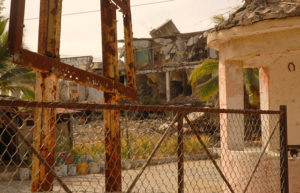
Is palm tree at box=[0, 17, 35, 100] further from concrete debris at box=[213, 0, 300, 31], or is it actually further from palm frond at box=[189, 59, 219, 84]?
concrete debris at box=[213, 0, 300, 31]

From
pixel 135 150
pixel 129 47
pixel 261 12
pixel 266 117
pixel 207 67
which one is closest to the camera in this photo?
pixel 129 47

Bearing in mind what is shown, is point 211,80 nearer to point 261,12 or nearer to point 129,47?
point 261,12

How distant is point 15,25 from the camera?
Result: 103 inches

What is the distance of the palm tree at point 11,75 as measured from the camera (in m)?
13.6

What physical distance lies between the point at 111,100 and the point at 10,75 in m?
11.9

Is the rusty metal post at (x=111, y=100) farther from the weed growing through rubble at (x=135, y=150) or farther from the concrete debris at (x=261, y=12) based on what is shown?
the weed growing through rubble at (x=135, y=150)

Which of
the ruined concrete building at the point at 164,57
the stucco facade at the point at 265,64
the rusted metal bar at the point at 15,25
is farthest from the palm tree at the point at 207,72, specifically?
the rusted metal bar at the point at 15,25

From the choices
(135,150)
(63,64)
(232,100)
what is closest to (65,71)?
(63,64)

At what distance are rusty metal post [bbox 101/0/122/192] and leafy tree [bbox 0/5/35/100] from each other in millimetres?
10912

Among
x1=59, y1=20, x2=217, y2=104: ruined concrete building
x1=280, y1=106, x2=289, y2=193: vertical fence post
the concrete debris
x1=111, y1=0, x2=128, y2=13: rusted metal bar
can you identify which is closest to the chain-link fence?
x1=280, y1=106, x2=289, y2=193: vertical fence post

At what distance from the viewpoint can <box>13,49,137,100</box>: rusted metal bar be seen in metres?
2.75

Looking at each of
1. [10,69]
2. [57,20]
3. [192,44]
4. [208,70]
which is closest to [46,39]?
[57,20]

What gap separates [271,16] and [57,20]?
11.5 ft

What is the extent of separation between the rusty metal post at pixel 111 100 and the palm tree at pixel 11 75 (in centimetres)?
1091
